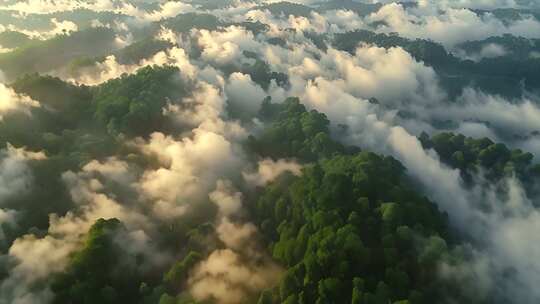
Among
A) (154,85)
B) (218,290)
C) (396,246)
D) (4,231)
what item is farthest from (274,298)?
(154,85)

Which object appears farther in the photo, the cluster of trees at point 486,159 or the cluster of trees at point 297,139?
the cluster of trees at point 486,159

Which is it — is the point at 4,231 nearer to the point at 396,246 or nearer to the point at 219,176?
the point at 219,176

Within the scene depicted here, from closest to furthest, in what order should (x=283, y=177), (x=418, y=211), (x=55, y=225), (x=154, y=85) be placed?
1. (x=55, y=225)
2. (x=418, y=211)
3. (x=283, y=177)
4. (x=154, y=85)

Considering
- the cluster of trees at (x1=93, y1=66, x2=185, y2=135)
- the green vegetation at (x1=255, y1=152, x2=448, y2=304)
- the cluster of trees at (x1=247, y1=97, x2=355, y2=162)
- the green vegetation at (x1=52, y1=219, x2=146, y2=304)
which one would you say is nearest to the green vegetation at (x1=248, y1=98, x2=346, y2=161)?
the cluster of trees at (x1=247, y1=97, x2=355, y2=162)

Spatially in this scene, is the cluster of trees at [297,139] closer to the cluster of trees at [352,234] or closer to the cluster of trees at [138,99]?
the cluster of trees at [352,234]

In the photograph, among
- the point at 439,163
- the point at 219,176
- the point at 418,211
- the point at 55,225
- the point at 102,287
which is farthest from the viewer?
the point at 439,163

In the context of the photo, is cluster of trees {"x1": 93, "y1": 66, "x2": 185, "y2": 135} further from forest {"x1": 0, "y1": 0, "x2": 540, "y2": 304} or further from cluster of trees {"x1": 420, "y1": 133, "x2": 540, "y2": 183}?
cluster of trees {"x1": 420, "y1": 133, "x2": 540, "y2": 183}

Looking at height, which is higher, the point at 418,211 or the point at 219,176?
the point at 418,211

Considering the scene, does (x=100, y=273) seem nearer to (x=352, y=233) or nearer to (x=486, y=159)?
(x=352, y=233)

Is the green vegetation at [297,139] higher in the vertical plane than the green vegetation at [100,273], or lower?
lower

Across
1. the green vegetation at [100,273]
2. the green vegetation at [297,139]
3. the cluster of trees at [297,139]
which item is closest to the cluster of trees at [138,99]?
the cluster of trees at [297,139]

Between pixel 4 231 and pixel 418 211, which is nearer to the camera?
pixel 4 231
